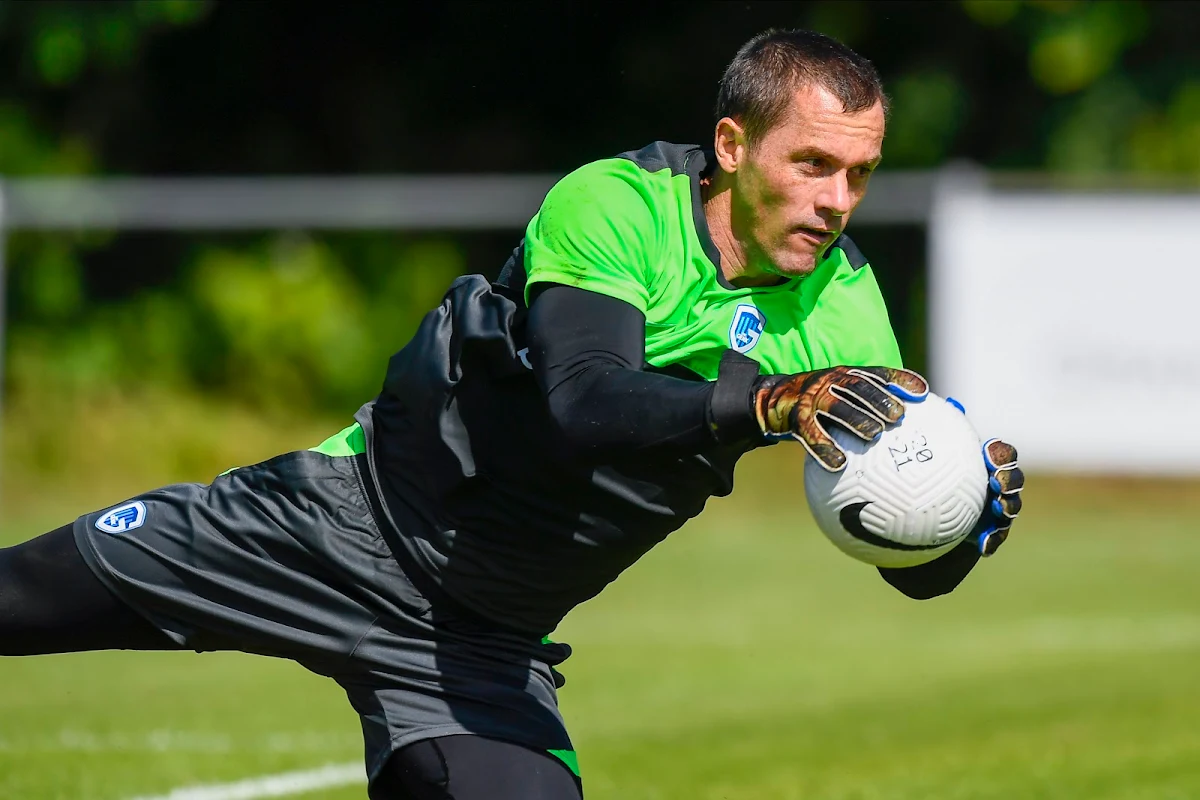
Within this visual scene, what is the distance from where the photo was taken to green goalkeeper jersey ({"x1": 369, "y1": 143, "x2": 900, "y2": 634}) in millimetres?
4273

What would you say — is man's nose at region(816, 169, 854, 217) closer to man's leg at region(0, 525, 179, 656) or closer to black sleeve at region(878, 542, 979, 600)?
black sleeve at region(878, 542, 979, 600)

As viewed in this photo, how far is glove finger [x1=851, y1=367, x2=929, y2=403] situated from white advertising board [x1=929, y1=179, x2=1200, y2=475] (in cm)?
1100

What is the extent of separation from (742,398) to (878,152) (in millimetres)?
911

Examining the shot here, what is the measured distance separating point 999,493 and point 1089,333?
36.7ft

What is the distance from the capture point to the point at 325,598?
4.58 meters

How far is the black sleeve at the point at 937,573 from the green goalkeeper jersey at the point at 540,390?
53 centimetres

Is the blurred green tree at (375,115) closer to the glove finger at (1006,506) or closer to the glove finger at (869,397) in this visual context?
the glove finger at (1006,506)

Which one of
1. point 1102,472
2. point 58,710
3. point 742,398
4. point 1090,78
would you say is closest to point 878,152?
point 742,398

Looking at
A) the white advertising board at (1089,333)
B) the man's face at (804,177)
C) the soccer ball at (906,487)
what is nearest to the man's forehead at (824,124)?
the man's face at (804,177)

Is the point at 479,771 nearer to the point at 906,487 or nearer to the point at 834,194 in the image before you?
the point at 906,487

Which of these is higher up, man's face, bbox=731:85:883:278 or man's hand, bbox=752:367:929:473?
man's face, bbox=731:85:883:278

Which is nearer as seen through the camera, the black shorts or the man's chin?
the man's chin

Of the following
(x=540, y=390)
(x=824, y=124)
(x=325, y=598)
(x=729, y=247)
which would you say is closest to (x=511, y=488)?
(x=540, y=390)

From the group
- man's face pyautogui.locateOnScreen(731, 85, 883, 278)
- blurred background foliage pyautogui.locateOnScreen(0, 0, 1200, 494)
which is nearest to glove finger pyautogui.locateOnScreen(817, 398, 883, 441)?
man's face pyautogui.locateOnScreen(731, 85, 883, 278)
